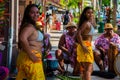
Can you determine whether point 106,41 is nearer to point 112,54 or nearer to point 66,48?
point 112,54

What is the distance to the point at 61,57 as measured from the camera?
31.8 ft

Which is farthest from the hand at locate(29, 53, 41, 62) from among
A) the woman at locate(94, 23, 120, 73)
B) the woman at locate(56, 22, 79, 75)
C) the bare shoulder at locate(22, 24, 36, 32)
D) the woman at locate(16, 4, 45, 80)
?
the woman at locate(94, 23, 120, 73)

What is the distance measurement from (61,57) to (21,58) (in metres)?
4.42

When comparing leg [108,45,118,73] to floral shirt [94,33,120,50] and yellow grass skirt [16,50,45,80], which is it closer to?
floral shirt [94,33,120,50]

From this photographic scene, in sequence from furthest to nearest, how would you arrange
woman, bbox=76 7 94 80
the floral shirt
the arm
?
the floral shirt
woman, bbox=76 7 94 80
the arm

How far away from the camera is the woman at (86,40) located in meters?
7.23

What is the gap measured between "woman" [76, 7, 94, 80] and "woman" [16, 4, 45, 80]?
2033 millimetres

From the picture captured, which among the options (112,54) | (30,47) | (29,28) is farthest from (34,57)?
(112,54)

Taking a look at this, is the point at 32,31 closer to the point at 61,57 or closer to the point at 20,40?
the point at 20,40

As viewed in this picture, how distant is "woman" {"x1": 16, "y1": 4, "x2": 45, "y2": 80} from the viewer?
5137 mm

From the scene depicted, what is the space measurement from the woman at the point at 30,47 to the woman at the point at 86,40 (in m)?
2.03

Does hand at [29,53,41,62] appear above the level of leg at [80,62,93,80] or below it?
above

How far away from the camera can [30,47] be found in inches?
204

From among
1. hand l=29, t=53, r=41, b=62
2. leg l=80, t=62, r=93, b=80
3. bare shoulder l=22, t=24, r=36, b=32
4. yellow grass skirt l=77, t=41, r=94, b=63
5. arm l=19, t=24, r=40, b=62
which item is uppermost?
bare shoulder l=22, t=24, r=36, b=32
